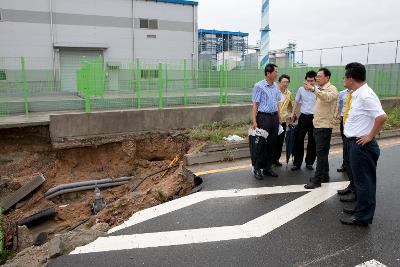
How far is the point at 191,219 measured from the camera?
15.5ft

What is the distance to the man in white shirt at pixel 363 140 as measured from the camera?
423cm

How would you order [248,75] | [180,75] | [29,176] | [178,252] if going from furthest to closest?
[248,75], [180,75], [29,176], [178,252]

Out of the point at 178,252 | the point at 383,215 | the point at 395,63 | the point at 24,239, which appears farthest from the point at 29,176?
the point at 395,63

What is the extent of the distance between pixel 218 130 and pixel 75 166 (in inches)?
162

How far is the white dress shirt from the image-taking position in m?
4.21

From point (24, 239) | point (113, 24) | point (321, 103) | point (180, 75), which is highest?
point (113, 24)

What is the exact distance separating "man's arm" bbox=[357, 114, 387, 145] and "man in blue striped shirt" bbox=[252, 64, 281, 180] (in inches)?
84.2

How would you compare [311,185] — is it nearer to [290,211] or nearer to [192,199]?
[290,211]

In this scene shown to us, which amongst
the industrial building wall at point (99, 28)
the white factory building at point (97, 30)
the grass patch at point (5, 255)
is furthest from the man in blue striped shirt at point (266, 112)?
the industrial building wall at point (99, 28)

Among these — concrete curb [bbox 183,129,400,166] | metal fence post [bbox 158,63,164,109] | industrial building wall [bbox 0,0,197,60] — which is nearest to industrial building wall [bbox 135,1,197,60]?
industrial building wall [bbox 0,0,197,60]

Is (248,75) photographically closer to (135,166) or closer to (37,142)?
(135,166)

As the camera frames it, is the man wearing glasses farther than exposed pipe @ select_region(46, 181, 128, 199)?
No

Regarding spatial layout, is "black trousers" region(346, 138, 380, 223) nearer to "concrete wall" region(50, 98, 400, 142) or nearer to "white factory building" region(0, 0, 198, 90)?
"concrete wall" region(50, 98, 400, 142)

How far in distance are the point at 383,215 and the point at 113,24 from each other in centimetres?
1894
